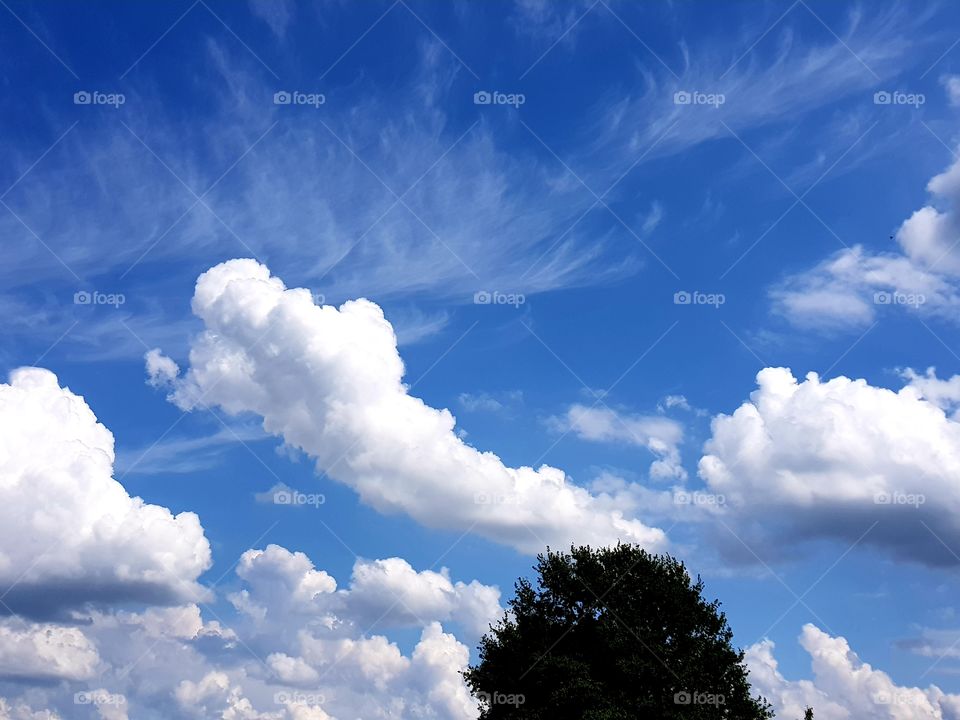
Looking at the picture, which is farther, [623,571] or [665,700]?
[623,571]

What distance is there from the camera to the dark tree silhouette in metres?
54.4

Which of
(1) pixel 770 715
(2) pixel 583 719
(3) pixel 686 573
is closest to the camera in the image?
(2) pixel 583 719

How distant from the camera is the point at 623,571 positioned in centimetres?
6103

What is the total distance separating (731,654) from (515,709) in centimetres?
1530

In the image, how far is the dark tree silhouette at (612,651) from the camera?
54.4 m

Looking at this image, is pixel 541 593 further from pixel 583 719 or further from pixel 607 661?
pixel 583 719

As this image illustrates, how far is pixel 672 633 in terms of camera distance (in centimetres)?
5778

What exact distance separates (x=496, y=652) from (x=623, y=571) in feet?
36.3

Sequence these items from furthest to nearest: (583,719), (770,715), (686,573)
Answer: (686,573), (770,715), (583,719)

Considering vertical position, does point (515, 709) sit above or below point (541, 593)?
below

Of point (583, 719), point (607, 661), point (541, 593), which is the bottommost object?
point (583, 719)

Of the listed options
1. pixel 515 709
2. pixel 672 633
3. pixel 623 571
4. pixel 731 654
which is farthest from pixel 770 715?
pixel 515 709

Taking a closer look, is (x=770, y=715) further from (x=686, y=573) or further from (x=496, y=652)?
(x=496, y=652)

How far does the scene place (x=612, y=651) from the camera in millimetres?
57000
